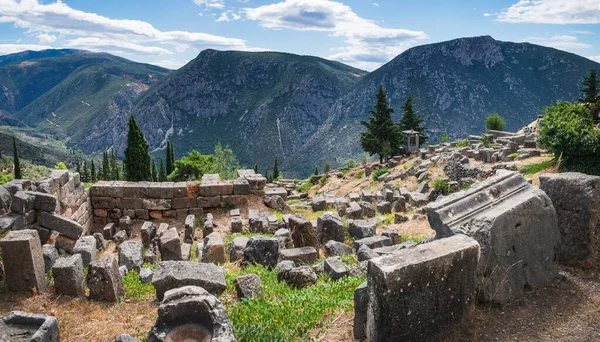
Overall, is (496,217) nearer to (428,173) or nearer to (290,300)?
(290,300)

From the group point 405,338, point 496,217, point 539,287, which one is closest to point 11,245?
point 405,338

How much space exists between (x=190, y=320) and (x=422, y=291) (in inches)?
96.1

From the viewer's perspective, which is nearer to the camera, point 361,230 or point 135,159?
point 361,230

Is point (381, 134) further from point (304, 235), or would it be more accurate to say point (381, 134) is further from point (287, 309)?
point (287, 309)

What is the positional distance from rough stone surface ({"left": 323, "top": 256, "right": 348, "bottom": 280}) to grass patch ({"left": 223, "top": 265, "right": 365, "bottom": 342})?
1.51ft

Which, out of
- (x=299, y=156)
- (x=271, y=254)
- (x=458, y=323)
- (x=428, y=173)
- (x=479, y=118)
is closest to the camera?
(x=458, y=323)

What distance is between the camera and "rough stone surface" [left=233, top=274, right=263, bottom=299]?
21.9ft

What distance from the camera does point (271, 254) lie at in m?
9.16

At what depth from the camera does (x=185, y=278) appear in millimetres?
6582

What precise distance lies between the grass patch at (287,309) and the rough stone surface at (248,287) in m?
0.13

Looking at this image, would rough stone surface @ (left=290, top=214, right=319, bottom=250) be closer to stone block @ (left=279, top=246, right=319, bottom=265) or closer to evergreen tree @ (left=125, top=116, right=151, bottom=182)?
stone block @ (left=279, top=246, right=319, bottom=265)

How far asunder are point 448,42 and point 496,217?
656 feet

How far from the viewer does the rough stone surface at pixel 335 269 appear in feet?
25.4

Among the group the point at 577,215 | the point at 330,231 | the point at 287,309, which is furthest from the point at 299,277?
the point at 577,215
